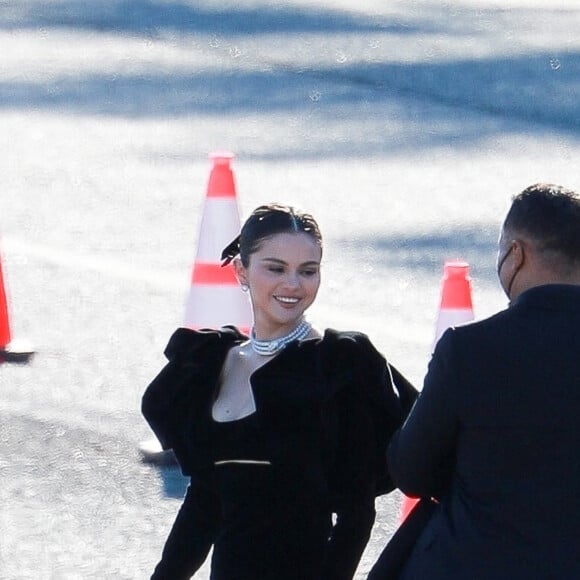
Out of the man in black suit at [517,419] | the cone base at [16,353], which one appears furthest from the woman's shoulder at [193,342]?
the cone base at [16,353]

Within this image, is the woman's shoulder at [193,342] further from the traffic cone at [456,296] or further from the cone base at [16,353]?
the cone base at [16,353]

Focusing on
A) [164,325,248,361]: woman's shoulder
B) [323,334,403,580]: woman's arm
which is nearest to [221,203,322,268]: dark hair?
[164,325,248,361]: woman's shoulder

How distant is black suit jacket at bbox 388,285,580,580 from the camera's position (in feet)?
11.2

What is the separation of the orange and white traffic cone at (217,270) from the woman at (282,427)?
7.32 ft

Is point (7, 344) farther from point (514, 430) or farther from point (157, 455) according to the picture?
point (514, 430)

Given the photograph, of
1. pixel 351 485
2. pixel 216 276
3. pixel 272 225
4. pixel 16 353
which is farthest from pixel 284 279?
pixel 16 353

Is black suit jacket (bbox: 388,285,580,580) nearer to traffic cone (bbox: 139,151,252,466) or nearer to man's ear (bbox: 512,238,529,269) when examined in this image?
man's ear (bbox: 512,238,529,269)

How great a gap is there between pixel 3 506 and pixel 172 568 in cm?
186

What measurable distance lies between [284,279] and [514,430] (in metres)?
0.96

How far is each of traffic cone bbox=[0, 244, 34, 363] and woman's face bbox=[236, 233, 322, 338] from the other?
11.2 ft

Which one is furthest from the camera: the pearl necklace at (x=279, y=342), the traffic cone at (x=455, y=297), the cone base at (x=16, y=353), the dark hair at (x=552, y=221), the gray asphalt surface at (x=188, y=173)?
the cone base at (x=16, y=353)

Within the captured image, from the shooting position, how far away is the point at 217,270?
6676 millimetres

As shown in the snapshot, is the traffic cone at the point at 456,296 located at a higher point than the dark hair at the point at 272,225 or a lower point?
lower

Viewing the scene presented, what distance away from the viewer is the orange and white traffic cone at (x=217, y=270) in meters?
6.61
